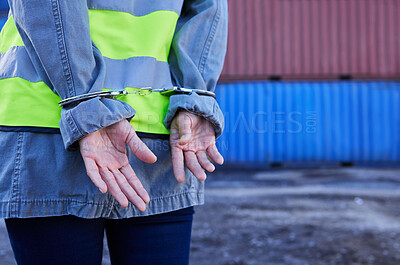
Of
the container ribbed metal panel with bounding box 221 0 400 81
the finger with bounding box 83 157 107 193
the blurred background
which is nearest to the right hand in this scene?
the finger with bounding box 83 157 107 193

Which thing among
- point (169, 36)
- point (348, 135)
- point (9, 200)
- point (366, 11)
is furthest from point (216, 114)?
point (366, 11)

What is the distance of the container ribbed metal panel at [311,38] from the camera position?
9.68 m

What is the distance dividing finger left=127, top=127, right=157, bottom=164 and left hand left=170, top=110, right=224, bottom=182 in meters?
0.10

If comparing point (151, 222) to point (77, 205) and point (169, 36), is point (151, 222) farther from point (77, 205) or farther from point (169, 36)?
point (169, 36)

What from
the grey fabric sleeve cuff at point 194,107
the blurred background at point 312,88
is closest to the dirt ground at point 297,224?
the blurred background at point 312,88

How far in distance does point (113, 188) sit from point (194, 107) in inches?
10.4

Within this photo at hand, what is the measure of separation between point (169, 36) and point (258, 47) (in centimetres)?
895

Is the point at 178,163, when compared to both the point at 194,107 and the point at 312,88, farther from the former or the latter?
the point at 312,88

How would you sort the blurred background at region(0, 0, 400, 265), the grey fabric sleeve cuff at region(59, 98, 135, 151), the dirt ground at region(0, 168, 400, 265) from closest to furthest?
the grey fabric sleeve cuff at region(59, 98, 135, 151) < the dirt ground at region(0, 168, 400, 265) < the blurred background at region(0, 0, 400, 265)

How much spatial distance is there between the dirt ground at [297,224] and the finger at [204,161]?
2.30 metres

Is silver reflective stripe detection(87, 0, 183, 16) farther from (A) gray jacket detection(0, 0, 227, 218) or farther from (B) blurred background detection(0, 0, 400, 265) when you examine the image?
(B) blurred background detection(0, 0, 400, 265)

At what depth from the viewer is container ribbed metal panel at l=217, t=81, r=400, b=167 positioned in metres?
9.40

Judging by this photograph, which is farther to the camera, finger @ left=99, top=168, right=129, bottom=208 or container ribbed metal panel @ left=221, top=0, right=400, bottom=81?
container ribbed metal panel @ left=221, top=0, right=400, bottom=81

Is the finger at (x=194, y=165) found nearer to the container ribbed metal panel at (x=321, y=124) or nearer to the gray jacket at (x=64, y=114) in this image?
the gray jacket at (x=64, y=114)
